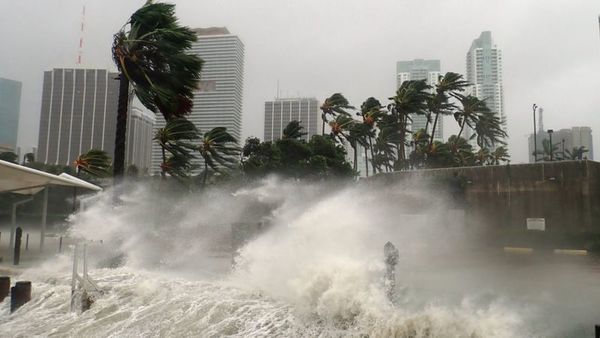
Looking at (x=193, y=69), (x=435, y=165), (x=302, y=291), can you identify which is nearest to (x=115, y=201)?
(x=193, y=69)

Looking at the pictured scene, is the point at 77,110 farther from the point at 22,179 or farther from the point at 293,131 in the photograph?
the point at 22,179

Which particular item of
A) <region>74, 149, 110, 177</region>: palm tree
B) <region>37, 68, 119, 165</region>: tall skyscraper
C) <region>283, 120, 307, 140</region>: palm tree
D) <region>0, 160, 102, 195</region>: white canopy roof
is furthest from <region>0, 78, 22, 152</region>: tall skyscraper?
<region>74, 149, 110, 177</region>: palm tree

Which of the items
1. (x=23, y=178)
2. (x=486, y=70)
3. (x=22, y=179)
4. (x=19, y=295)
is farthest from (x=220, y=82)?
A: (x=19, y=295)

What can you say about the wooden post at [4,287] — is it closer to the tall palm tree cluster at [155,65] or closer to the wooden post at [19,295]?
the wooden post at [19,295]

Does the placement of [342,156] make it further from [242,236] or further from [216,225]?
[242,236]

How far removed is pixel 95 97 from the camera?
5616cm

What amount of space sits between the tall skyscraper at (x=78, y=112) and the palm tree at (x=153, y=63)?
A: 4014 centimetres

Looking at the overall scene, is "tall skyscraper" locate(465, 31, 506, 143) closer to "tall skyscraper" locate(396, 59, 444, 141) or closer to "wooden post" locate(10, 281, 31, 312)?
"tall skyscraper" locate(396, 59, 444, 141)

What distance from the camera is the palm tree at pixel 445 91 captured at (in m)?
41.9

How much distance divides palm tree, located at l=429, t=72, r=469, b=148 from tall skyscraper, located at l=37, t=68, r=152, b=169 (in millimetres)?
31230

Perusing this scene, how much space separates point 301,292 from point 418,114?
3939cm

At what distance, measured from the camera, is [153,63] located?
47.5ft

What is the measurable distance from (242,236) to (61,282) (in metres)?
7.09

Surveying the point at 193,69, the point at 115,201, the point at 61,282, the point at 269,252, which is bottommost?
the point at 61,282
